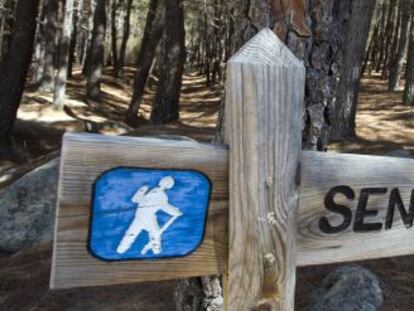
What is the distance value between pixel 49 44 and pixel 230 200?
Result: 72.5 ft

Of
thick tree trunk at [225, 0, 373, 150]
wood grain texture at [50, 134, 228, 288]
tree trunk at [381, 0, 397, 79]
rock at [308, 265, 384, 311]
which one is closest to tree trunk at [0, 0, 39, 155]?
rock at [308, 265, 384, 311]

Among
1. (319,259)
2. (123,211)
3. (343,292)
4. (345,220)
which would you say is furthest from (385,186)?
(343,292)

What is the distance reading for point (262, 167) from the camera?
4.81 ft

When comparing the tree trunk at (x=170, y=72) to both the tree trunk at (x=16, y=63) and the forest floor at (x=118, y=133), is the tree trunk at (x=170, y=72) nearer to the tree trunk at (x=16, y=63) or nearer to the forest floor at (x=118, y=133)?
the forest floor at (x=118, y=133)

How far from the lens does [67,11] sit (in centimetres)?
1844

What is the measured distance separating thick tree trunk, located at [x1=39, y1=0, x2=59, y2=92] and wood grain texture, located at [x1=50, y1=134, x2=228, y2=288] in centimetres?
2175

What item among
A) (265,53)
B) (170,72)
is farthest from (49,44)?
(265,53)

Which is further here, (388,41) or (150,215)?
Result: (388,41)

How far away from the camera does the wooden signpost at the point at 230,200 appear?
1.33m

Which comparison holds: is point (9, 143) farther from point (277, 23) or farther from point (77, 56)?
point (77, 56)

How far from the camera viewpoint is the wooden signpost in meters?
1.33

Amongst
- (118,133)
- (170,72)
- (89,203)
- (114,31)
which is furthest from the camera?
(114,31)

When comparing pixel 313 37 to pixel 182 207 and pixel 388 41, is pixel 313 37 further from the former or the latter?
pixel 388 41

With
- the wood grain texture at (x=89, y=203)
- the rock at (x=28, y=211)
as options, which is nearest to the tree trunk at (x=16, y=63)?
the rock at (x=28, y=211)
